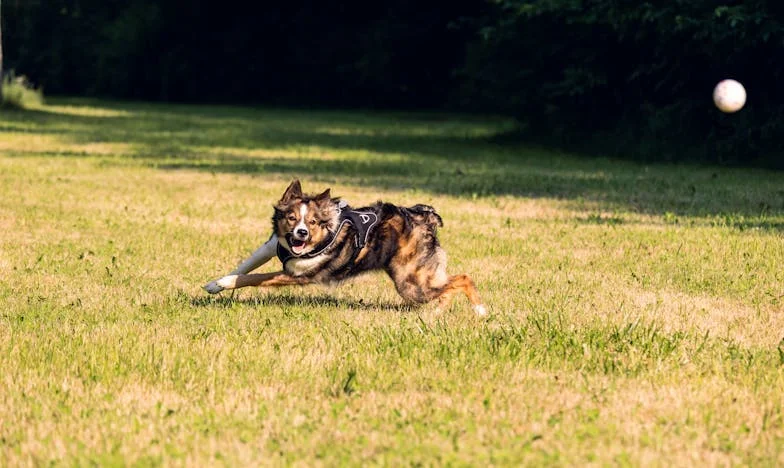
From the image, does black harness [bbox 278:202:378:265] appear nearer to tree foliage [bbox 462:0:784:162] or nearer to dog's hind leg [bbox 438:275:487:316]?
→ dog's hind leg [bbox 438:275:487:316]

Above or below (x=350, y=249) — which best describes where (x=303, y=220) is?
above

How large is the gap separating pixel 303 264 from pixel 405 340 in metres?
1.28

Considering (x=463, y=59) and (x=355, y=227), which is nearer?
(x=355, y=227)

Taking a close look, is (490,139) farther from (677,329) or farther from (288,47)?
(288,47)

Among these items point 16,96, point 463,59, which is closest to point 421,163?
point 16,96

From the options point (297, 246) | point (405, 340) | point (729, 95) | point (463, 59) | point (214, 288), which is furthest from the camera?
point (463, 59)

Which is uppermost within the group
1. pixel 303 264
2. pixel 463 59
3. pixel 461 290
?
pixel 463 59

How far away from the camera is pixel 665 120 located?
24719 millimetres

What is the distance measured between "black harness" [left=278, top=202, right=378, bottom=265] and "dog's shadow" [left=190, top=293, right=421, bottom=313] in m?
0.58

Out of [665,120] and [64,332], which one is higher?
[665,120]

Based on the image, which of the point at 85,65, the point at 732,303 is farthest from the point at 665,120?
the point at 85,65

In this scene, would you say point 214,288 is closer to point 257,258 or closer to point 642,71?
point 257,258

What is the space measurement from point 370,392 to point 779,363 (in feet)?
7.73

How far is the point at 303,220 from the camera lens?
8180mm
